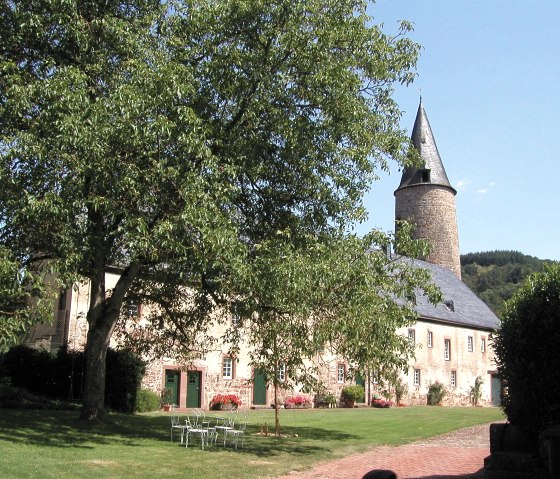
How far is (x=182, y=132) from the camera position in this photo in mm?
12797

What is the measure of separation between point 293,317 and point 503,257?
3955 inches

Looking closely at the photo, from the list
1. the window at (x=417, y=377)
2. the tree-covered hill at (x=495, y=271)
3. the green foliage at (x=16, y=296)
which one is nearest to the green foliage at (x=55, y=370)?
the green foliage at (x=16, y=296)

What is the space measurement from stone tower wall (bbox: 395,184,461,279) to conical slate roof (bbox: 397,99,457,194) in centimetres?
55

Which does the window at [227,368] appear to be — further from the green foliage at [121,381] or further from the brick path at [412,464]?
the brick path at [412,464]

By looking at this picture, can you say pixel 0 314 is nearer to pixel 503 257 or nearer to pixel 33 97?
pixel 33 97

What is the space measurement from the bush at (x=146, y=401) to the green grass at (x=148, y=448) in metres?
4.36

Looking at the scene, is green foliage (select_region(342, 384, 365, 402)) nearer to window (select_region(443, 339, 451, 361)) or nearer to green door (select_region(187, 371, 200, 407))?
green door (select_region(187, 371, 200, 407))

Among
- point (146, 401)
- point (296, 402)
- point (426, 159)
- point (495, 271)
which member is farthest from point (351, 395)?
point (495, 271)

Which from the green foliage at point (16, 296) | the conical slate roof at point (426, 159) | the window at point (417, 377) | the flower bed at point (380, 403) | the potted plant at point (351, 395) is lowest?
the flower bed at point (380, 403)

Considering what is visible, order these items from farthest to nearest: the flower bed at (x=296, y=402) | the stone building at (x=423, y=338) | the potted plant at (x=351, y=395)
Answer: the potted plant at (x=351, y=395)
the flower bed at (x=296, y=402)
the stone building at (x=423, y=338)

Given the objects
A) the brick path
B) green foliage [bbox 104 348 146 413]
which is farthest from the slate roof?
the brick path

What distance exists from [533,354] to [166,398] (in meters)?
21.1

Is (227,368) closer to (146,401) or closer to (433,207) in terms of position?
(146,401)

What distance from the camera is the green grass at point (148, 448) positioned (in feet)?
35.9
